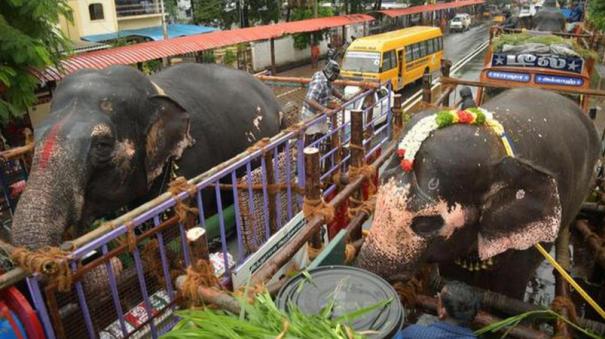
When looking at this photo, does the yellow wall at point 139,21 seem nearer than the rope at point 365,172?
No

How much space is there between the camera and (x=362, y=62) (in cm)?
1692

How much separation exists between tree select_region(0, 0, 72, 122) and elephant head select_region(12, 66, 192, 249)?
3.71 m

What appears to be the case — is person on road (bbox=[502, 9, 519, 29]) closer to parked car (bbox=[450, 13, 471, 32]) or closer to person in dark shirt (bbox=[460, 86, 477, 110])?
person in dark shirt (bbox=[460, 86, 477, 110])

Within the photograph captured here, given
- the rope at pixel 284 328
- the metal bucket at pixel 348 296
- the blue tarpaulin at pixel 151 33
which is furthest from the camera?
the blue tarpaulin at pixel 151 33

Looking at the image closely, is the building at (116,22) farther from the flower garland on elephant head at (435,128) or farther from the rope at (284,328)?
the rope at (284,328)

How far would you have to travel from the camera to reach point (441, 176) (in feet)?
10.1

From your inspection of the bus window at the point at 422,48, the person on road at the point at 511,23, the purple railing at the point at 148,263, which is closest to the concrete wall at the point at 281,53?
the bus window at the point at 422,48

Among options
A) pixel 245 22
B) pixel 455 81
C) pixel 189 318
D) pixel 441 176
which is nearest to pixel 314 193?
pixel 441 176

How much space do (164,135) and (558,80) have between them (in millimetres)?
6395

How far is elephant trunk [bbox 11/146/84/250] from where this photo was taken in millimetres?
3254

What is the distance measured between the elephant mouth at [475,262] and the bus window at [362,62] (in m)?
13.3

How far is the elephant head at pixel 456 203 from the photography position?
310 centimetres

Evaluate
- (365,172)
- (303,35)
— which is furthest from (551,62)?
(303,35)

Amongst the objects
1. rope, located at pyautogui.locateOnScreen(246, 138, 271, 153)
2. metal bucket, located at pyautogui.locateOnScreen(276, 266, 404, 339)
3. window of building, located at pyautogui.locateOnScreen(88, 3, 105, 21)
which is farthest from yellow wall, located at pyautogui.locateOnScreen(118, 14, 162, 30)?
metal bucket, located at pyautogui.locateOnScreen(276, 266, 404, 339)
